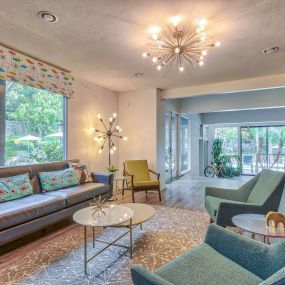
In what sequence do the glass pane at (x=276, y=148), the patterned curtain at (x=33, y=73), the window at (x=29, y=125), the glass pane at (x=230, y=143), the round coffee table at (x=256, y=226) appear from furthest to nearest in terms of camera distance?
the glass pane at (x=230, y=143)
the glass pane at (x=276, y=148)
the window at (x=29, y=125)
the patterned curtain at (x=33, y=73)
the round coffee table at (x=256, y=226)

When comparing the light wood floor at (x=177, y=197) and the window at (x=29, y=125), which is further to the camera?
the light wood floor at (x=177, y=197)

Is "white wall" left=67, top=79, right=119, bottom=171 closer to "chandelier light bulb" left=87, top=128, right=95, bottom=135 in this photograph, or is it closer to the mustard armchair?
"chandelier light bulb" left=87, top=128, right=95, bottom=135

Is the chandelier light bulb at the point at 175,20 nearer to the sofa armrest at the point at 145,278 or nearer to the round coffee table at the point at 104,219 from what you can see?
the round coffee table at the point at 104,219

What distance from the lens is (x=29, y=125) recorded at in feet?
12.5

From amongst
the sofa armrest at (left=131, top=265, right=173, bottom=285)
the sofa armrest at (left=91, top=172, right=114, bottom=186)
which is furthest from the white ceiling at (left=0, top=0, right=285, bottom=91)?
the sofa armrest at (left=131, top=265, right=173, bottom=285)

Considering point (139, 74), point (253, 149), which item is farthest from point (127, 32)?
point (253, 149)

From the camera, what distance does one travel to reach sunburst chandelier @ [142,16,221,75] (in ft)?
8.43

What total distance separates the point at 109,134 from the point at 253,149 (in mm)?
6741

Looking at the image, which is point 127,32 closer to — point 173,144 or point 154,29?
point 154,29

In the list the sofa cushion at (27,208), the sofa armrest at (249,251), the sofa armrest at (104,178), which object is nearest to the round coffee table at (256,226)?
the sofa armrest at (249,251)

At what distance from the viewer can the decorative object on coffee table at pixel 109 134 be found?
5.25 metres

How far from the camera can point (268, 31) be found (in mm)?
2676

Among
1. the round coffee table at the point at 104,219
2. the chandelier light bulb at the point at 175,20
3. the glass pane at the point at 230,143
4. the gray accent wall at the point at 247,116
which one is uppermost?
the chandelier light bulb at the point at 175,20

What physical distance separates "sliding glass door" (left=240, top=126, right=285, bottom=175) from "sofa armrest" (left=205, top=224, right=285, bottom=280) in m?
8.54
